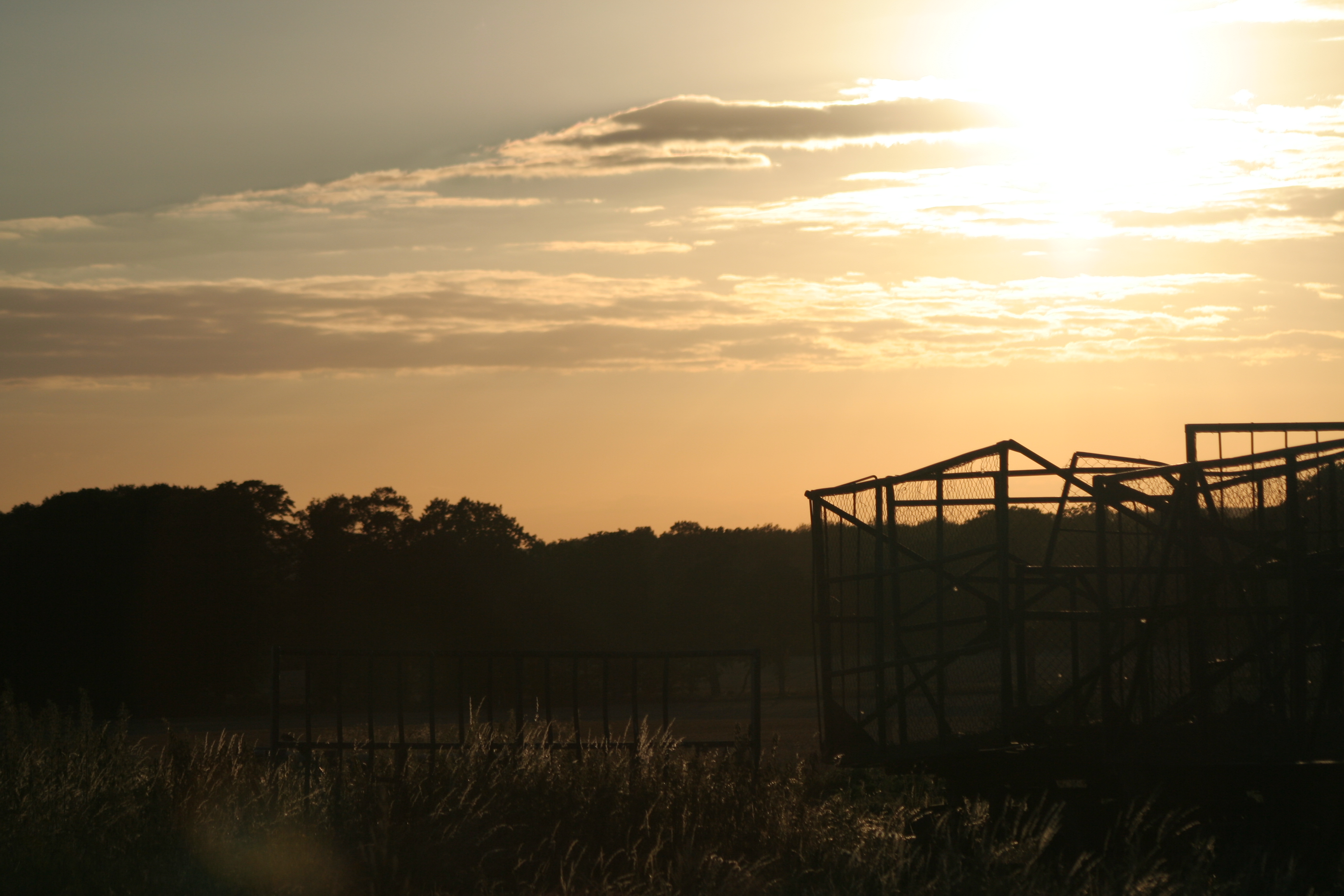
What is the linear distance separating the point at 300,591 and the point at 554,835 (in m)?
44.1

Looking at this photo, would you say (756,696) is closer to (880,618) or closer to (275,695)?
(880,618)

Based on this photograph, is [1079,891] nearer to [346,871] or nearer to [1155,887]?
[1155,887]

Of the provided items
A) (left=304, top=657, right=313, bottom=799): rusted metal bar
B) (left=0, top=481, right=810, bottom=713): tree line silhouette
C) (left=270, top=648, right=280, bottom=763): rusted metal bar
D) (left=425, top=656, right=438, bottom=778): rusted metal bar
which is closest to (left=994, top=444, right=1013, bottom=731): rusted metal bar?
(left=425, top=656, right=438, bottom=778): rusted metal bar

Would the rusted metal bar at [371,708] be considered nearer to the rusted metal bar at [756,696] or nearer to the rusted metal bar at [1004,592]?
the rusted metal bar at [756,696]

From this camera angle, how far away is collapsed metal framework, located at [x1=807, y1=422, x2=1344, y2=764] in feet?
32.8

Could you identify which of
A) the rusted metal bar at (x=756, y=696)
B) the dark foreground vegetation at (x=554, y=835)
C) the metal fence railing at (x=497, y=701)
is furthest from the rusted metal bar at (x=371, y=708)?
the rusted metal bar at (x=756, y=696)

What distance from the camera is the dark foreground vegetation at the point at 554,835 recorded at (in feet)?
26.3

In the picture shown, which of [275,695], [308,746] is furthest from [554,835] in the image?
[275,695]

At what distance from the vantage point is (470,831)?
9.39m

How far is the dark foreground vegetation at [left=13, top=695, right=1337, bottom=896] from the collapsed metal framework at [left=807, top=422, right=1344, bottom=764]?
84cm

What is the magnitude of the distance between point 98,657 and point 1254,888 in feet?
140

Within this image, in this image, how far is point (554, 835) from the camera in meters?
9.19

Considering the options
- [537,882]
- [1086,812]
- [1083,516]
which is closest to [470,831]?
[537,882]

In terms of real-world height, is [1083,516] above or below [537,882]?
above
